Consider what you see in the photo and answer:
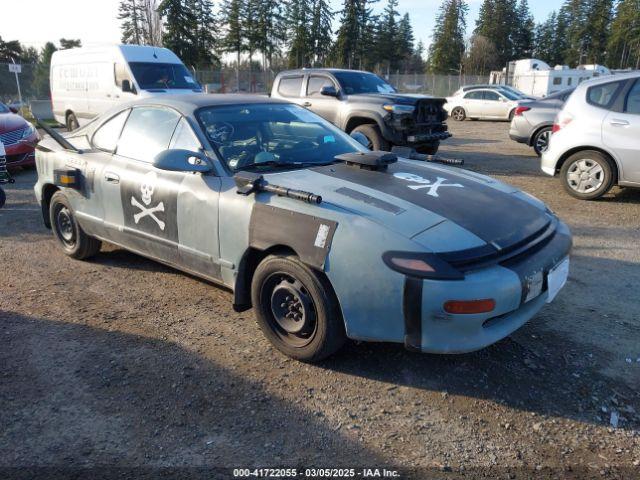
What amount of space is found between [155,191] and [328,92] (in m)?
6.73

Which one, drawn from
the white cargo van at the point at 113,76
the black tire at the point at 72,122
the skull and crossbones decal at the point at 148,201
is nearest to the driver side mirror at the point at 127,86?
the white cargo van at the point at 113,76

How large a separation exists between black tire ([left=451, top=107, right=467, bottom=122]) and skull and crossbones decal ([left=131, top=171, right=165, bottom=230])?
19.8 metres

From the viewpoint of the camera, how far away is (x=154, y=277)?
4.63 m

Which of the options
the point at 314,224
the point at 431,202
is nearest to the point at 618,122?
the point at 431,202

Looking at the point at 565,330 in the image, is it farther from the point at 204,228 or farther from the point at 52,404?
the point at 52,404

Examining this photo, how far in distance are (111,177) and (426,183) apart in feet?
8.60

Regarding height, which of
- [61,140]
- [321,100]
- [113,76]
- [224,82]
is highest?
[224,82]

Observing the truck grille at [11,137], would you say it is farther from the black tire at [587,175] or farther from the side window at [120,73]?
the black tire at [587,175]

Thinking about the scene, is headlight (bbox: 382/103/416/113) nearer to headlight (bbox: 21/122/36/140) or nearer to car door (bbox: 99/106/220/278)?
car door (bbox: 99/106/220/278)

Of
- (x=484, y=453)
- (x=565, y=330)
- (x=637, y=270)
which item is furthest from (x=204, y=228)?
(x=637, y=270)

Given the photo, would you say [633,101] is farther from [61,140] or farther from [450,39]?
[450,39]

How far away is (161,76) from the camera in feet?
40.6

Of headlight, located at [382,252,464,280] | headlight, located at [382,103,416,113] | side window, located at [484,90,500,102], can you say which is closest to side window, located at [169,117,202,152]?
headlight, located at [382,252,464,280]

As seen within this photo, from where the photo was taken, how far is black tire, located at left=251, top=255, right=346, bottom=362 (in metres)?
2.92
